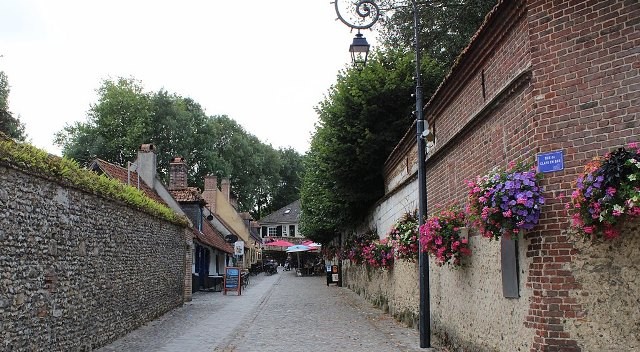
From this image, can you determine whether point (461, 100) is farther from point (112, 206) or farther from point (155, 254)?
point (155, 254)

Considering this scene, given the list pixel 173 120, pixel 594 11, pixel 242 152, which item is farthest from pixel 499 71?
pixel 242 152

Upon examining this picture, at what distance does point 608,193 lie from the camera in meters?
5.45

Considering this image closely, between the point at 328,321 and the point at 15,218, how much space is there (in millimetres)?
9644

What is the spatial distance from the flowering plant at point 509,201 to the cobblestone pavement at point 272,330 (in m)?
4.48

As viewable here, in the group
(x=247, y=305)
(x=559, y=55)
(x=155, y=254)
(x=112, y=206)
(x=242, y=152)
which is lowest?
(x=247, y=305)

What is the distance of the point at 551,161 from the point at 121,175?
17909mm

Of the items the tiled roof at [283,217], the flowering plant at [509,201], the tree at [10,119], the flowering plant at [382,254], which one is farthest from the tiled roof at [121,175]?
the tiled roof at [283,217]

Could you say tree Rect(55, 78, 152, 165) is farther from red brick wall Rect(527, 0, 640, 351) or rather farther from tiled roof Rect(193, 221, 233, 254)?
red brick wall Rect(527, 0, 640, 351)

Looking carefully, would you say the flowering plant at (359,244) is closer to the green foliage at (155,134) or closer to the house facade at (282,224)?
the green foliage at (155,134)

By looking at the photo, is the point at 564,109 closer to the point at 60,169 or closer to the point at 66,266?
the point at 60,169

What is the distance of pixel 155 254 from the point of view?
606 inches

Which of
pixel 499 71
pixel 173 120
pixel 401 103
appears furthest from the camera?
pixel 173 120

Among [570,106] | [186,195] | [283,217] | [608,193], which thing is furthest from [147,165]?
[283,217]

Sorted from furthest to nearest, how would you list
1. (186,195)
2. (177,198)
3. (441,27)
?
(186,195)
(177,198)
(441,27)
